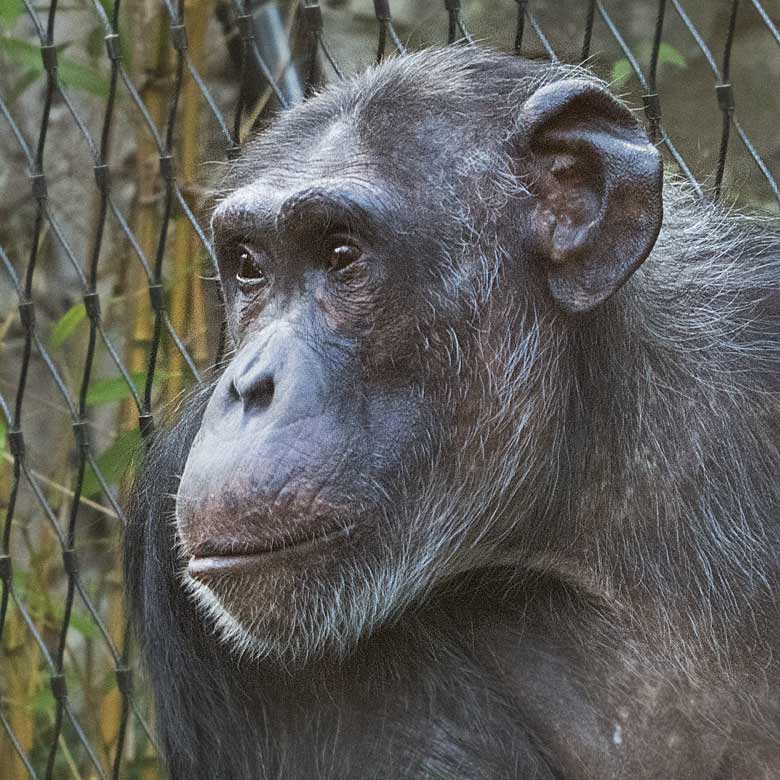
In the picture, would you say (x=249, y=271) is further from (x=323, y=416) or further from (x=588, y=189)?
(x=588, y=189)

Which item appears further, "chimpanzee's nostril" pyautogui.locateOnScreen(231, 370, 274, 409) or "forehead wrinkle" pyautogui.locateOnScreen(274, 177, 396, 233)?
"forehead wrinkle" pyautogui.locateOnScreen(274, 177, 396, 233)

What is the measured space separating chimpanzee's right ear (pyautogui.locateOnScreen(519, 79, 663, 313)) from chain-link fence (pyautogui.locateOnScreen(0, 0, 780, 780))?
2.26 ft

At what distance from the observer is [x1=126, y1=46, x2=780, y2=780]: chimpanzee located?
253 centimetres

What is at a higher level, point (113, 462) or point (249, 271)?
point (249, 271)

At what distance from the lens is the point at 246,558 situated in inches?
95.2

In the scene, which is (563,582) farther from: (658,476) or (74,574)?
(74,574)

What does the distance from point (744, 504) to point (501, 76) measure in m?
0.88

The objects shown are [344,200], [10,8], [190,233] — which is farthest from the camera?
[190,233]

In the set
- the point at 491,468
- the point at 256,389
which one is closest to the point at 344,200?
the point at 256,389

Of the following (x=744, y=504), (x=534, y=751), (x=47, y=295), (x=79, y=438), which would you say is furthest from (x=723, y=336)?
(x=47, y=295)

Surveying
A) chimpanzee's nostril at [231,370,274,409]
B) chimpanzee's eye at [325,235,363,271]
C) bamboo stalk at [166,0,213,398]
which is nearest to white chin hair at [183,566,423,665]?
chimpanzee's nostril at [231,370,274,409]

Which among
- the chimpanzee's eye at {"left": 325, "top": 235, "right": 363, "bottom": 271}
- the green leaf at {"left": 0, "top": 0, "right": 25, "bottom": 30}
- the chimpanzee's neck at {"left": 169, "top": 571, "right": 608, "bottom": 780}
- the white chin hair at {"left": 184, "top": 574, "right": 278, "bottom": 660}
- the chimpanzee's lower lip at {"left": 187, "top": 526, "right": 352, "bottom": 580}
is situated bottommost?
the chimpanzee's neck at {"left": 169, "top": 571, "right": 608, "bottom": 780}

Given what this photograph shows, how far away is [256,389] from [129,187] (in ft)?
15.1

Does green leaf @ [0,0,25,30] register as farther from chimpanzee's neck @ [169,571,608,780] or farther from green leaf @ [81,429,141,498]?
chimpanzee's neck @ [169,571,608,780]
